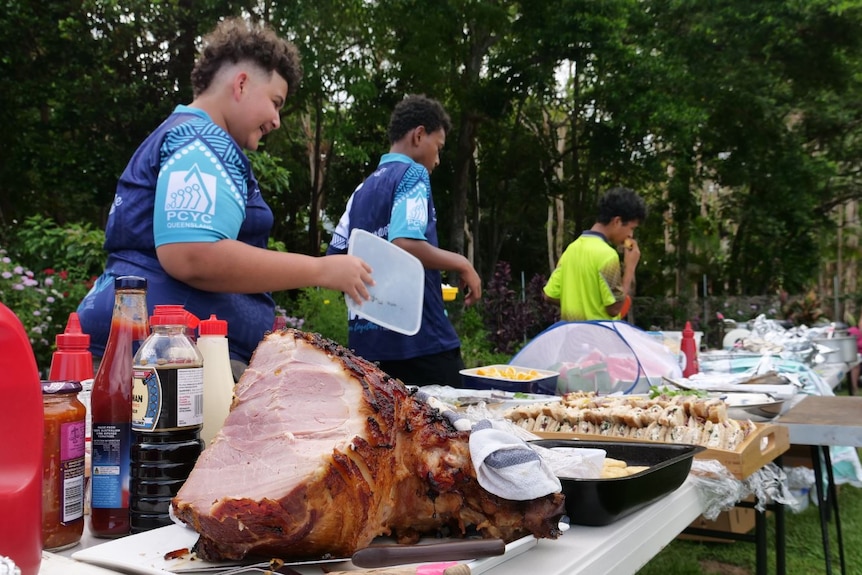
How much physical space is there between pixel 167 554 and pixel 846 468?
4254 millimetres

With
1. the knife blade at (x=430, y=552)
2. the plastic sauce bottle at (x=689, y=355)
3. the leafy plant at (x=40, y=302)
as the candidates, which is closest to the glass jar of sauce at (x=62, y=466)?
the knife blade at (x=430, y=552)

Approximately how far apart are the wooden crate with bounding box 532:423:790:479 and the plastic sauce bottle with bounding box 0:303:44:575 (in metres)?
1.39

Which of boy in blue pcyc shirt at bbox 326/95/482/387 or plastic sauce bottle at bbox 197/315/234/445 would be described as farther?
boy in blue pcyc shirt at bbox 326/95/482/387

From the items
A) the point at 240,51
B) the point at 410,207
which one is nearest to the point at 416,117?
the point at 410,207

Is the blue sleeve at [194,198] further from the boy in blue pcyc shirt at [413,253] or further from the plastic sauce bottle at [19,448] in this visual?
the boy in blue pcyc shirt at [413,253]

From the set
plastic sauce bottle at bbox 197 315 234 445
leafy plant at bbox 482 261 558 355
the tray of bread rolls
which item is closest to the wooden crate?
the tray of bread rolls

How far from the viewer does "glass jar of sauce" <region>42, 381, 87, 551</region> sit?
106cm

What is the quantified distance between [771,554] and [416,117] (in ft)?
11.6

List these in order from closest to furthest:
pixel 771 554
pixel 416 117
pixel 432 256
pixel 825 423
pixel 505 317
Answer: pixel 825 423 → pixel 432 256 → pixel 416 117 → pixel 771 554 → pixel 505 317

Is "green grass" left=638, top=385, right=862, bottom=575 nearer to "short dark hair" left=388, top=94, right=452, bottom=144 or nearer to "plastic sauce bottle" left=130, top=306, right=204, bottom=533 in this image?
"short dark hair" left=388, top=94, right=452, bottom=144

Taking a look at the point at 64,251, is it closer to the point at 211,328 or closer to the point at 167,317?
the point at 211,328

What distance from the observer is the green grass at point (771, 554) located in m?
4.07

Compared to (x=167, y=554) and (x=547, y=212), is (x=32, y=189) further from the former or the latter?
(x=547, y=212)

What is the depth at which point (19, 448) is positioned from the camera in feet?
2.73
